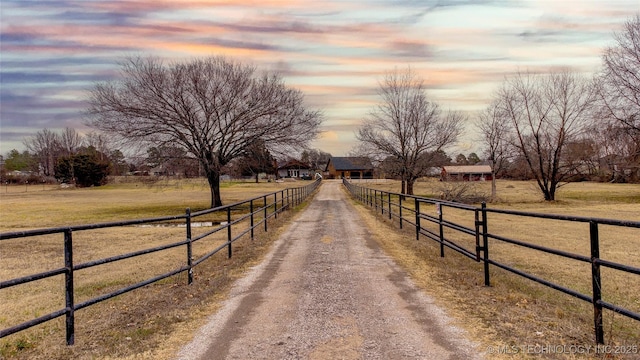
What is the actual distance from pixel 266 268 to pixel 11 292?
489 cm

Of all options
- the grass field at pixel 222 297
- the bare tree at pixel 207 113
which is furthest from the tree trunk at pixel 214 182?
the grass field at pixel 222 297

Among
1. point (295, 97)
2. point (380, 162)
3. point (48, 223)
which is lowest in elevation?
point (48, 223)

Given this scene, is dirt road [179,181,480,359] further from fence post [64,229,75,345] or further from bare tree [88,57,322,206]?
bare tree [88,57,322,206]

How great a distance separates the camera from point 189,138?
2723cm

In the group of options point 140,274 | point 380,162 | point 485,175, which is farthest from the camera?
point 485,175

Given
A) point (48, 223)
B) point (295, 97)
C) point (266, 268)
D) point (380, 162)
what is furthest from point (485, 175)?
point (266, 268)

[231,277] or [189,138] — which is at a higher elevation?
[189,138]

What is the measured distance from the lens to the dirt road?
4.06 m

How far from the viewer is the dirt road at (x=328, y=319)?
13.3 feet

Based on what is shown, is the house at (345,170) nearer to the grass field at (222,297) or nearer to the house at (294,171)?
the house at (294,171)

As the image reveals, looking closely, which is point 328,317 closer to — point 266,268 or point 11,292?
point 266,268

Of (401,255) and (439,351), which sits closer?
(439,351)

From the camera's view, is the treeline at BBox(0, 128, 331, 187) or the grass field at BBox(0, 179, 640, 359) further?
the treeline at BBox(0, 128, 331, 187)

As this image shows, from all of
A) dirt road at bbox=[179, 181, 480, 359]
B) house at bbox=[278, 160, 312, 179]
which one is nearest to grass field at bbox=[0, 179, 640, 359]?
dirt road at bbox=[179, 181, 480, 359]
